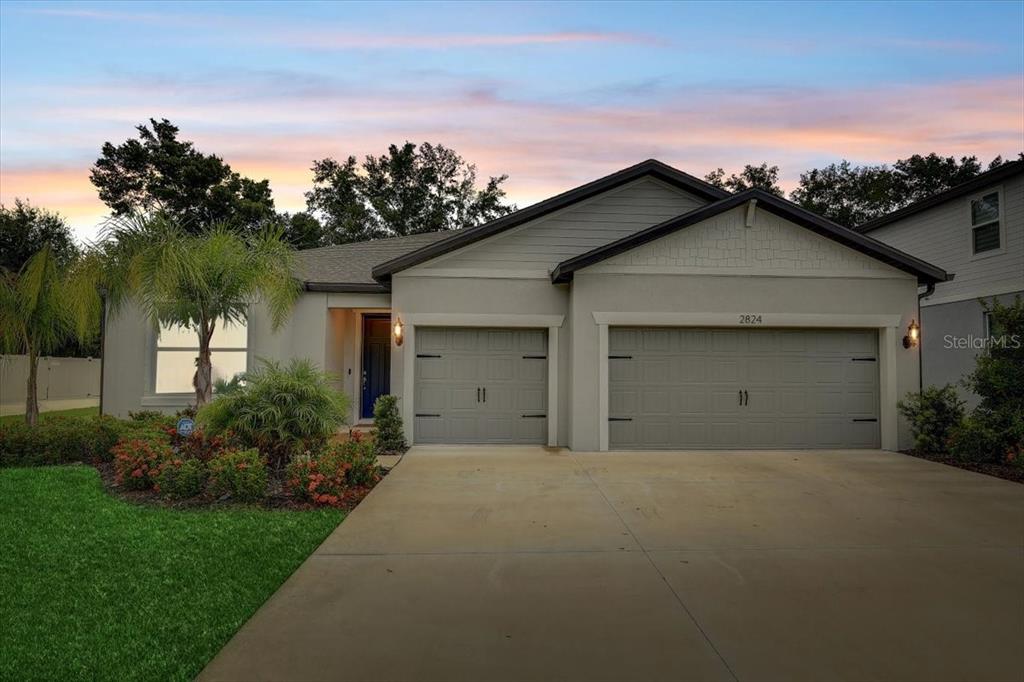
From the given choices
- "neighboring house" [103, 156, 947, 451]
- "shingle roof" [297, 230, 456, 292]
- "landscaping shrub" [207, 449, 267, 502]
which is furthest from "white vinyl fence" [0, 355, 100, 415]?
"landscaping shrub" [207, 449, 267, 502]

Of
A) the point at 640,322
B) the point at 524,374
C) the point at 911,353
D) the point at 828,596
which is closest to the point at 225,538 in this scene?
the point at 828,596

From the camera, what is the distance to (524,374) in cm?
1082

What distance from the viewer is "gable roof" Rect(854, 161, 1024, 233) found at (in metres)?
12.4

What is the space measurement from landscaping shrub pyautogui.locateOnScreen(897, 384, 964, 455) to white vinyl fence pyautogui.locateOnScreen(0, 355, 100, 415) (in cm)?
2244

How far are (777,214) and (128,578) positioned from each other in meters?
10.5

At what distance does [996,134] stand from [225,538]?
94.0 feet

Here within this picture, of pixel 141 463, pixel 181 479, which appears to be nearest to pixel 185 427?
pixel 141 463

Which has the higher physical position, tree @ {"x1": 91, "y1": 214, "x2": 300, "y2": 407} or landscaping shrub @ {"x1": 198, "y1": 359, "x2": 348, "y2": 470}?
tree @ {"x1": 91, "y1": 214, "x2": 300, "y2": 407}

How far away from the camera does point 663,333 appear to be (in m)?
10.5

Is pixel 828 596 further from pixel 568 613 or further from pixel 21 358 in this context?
pixel 21 358

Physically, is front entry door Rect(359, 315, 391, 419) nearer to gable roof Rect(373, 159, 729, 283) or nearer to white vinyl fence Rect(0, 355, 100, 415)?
gable roof Rect(373, 159, 729, 283)

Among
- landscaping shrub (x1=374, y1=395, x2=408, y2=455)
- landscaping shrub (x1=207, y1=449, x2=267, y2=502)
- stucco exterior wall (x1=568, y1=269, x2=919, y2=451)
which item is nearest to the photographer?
landscaping shrub (x1=207, y1=449, x2=267, y2=502)

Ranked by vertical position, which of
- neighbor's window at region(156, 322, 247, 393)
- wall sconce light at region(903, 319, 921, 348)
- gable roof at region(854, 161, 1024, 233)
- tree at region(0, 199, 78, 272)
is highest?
tree at region(0, 199, 78, 272)

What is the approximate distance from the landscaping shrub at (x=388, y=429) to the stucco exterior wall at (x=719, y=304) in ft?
10.0
